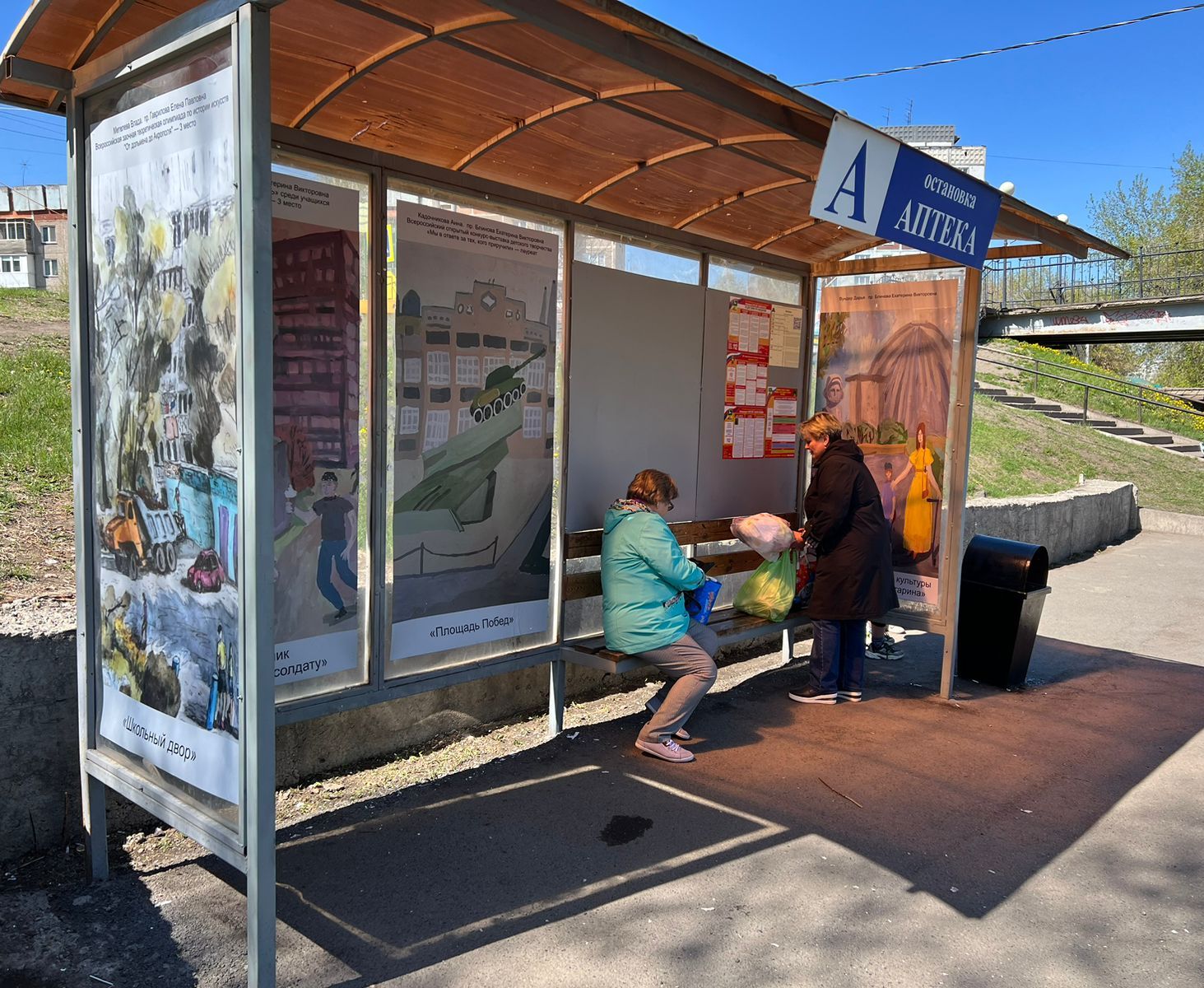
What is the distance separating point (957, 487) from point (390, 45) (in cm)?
436

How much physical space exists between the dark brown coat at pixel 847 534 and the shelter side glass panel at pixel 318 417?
2880 mm

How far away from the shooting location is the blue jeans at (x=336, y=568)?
14.0ft

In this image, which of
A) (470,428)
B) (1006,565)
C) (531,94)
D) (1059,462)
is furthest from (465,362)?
(1059,462)

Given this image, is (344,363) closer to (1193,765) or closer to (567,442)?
(567,442)

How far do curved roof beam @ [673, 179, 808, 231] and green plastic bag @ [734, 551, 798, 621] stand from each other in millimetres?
2155

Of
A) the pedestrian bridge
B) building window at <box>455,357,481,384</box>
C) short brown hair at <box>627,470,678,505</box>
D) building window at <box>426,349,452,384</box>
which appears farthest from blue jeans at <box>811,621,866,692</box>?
the pedestrian bridge

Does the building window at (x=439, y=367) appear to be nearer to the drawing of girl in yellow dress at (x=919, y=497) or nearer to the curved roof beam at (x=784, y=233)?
the curved roof beam at (x=784, y=233)

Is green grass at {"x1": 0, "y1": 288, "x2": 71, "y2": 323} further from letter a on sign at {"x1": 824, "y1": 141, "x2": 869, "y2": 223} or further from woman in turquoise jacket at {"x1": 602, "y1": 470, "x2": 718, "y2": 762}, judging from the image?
letter a on sign at {"x1": 824, "y1": 141, "x2": 869, "y2": 223}

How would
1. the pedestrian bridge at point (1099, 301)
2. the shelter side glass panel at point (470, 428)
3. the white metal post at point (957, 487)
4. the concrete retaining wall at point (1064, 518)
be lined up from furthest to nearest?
the pedestrian bridge at point (1099, 301) < the concrete retaining wall at point (1064, 518) < the white metal post at point (957, 487) < the shelter side glass panel at point (470, 428)

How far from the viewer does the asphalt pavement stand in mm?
3170

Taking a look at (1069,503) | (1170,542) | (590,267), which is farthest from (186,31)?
(1170,542)

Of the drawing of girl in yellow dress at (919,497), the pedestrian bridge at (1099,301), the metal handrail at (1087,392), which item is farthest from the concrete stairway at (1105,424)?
the drawing of girl in yellow dress at (919,497)

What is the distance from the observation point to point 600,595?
19.1ft

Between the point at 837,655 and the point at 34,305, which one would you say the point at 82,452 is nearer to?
the point at 837,655
